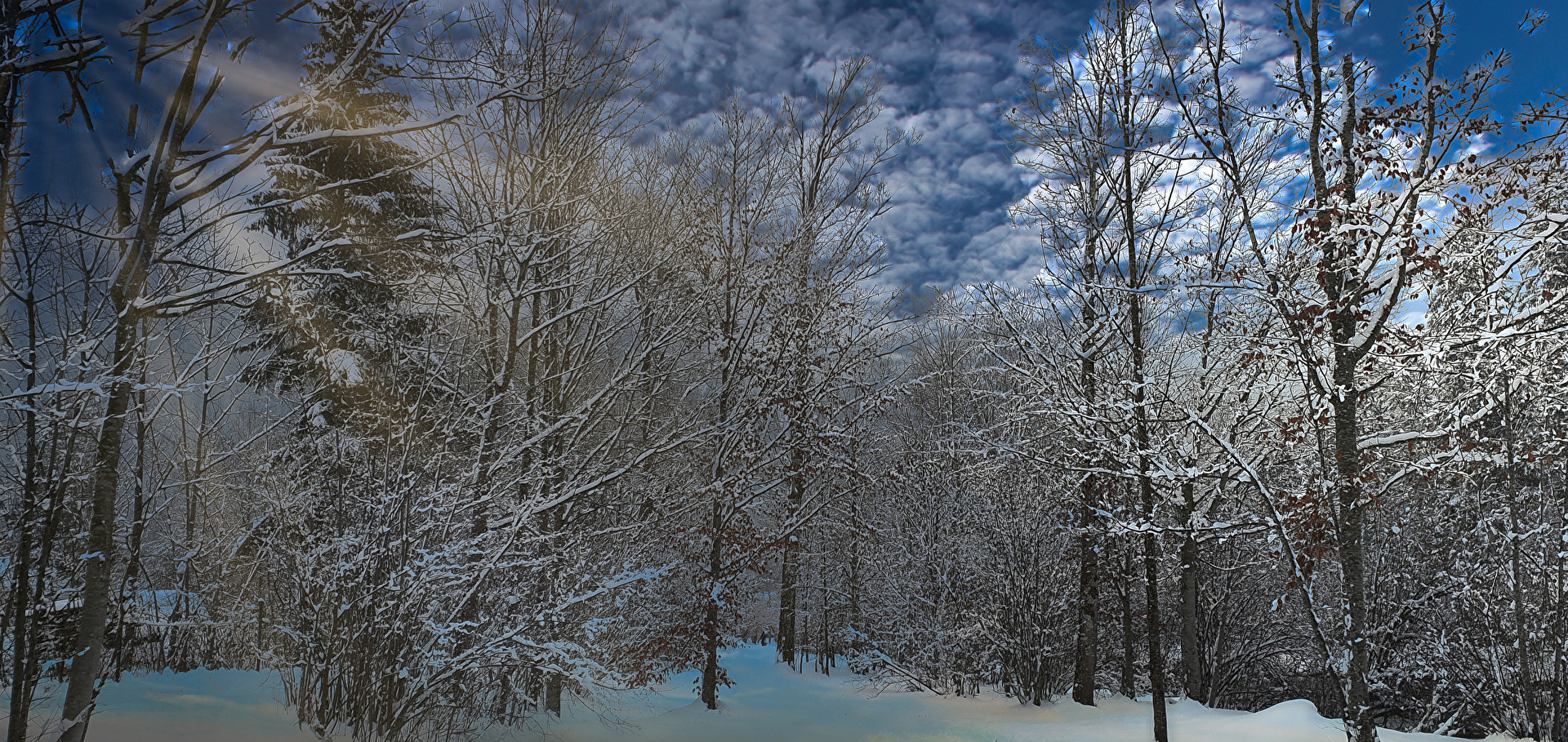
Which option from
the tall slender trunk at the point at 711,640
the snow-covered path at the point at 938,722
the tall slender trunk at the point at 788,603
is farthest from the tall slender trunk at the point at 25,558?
the tall slender trunk at the point at 788,603

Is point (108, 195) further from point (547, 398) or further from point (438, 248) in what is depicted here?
point (547, 398)

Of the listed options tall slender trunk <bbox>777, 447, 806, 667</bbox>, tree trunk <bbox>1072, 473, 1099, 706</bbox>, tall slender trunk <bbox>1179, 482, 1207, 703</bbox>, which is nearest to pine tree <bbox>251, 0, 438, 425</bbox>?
tall slender trunk <bbox>777, 447, 806, 667</bbox>

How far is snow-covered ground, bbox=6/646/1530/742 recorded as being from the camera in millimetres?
5460

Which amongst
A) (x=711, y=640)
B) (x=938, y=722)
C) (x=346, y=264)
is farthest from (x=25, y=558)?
(x=938, y=722)

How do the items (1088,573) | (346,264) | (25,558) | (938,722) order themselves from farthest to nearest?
(1088,573) → (938,722) → (346,264) → (25,558)

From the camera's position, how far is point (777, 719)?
30.1ft

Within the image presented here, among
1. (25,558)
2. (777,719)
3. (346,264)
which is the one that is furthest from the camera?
(777,719)

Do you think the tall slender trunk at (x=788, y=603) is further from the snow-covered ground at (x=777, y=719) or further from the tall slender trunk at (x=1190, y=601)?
the tall slender trunk at (x=1190, y=601)

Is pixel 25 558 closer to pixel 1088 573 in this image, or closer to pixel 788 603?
pixel 1088 573

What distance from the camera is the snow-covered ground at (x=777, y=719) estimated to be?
546 centimetres

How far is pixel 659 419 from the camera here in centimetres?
1062

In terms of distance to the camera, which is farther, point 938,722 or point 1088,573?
point 1088,573

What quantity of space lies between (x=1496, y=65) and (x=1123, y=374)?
4538 mm

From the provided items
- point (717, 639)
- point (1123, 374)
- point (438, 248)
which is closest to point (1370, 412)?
point (1123, 374)
